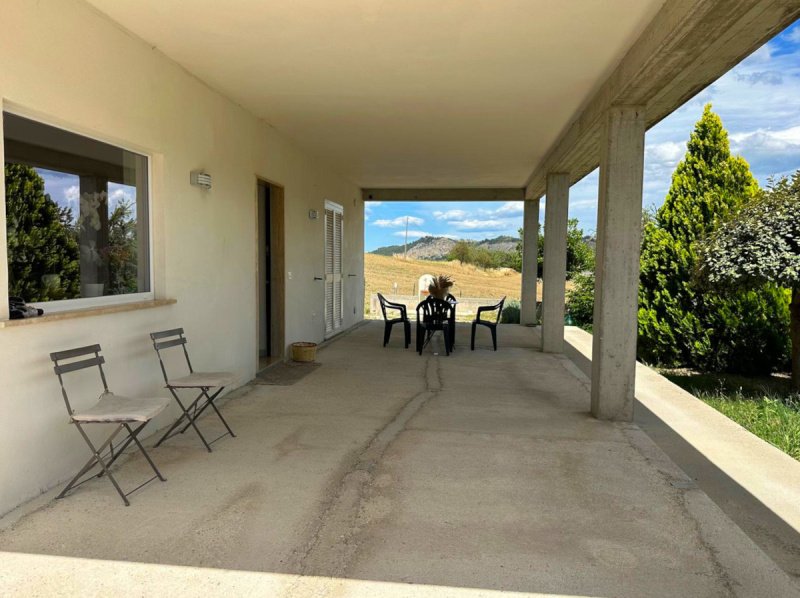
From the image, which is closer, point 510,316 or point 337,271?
point 337,271

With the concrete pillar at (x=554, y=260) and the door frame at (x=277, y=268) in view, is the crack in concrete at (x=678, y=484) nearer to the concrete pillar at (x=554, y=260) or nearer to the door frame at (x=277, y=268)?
the concrete pillar at (x=554, y=260)

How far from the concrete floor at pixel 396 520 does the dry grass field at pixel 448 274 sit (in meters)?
21.4

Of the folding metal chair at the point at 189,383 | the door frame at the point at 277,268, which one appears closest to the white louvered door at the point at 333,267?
the door frame at the point at 277,268

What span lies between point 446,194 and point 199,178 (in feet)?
26.0

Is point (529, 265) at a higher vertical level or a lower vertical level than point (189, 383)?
higher

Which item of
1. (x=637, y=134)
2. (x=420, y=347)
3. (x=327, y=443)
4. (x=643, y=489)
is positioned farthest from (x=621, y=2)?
(x=420, y=347)

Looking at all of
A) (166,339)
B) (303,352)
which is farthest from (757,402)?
(166,339)

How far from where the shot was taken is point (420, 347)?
25.0 ft

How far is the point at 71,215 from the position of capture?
11.0 feet

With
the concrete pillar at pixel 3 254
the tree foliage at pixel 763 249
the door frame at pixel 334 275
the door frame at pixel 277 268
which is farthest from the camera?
the door frame at pixel 334 275

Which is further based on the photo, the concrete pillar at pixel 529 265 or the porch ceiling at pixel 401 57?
the concrete pillar at pixel 529 265

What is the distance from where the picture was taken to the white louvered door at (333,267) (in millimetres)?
8938

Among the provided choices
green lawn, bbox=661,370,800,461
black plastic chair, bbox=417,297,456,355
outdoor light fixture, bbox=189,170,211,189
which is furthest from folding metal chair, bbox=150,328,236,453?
green lawn, bbox=661,370,800,461

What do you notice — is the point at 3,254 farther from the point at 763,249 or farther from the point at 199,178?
the point at 763,249
